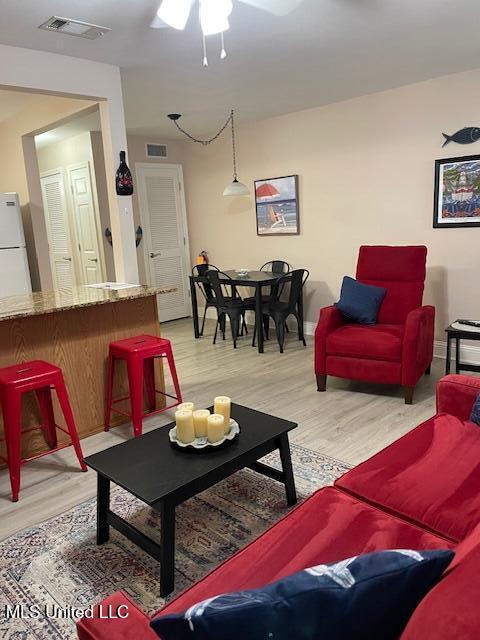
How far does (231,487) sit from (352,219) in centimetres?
333

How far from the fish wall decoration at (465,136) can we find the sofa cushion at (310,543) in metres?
3.53

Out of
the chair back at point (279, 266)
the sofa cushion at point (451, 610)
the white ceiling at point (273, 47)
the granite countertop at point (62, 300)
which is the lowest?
the sofa cushion at point (451, 610)

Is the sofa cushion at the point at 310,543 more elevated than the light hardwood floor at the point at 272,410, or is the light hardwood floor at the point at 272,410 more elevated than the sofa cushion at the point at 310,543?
the sofa cushion at the point at 310,543

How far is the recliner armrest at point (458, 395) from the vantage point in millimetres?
2088

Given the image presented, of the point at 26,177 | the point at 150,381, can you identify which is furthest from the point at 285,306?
the point at 26,177

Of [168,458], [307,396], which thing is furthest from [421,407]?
[168,458]

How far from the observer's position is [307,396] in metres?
3.67

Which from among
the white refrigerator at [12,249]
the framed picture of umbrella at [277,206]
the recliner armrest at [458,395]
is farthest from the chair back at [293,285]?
the recliner armrest at [458,395]

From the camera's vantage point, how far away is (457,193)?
4.11 meters

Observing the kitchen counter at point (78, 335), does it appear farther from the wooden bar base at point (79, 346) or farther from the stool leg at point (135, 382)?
the stool leg at point (135, 382)

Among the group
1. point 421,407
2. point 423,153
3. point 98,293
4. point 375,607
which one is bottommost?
point 421,407

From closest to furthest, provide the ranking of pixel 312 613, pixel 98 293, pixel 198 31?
1. pixel 312 613
2. pixel 198 31
3. pixel 98 293

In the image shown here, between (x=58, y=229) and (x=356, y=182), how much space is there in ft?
13.2

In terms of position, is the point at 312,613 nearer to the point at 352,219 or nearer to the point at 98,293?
the point at 98,293
